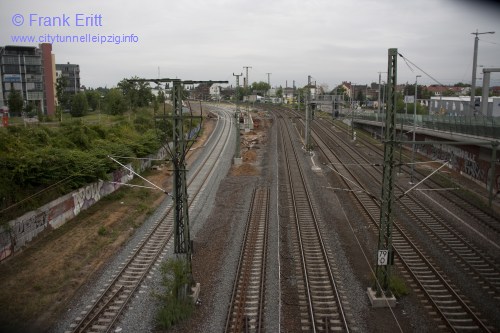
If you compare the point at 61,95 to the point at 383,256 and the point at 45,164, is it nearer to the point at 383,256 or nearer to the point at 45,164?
the point at 45,164

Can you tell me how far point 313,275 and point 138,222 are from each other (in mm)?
11218

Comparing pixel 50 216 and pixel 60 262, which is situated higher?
pixel 50 216

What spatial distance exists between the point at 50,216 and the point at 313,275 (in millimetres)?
13400

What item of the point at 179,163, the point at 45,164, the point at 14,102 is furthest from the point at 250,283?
the point at 14,102

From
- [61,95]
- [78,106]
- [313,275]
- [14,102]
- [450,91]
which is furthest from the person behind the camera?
[450,91]

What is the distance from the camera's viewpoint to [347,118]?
86938 mm

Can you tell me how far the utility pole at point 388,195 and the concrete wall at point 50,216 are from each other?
12.5 m

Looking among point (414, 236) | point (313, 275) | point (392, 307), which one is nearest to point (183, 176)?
point (313, 275)

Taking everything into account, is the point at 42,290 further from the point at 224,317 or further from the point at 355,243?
the point at 355,243

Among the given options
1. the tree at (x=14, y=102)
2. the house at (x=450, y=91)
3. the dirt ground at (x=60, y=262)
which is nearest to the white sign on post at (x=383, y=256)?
the dirt ground at (x=60, y=262)

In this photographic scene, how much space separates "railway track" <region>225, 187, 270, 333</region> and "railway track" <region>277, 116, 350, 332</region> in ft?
4.50

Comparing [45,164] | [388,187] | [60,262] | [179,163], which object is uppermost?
[179,163]

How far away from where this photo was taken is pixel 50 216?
21.6 meters

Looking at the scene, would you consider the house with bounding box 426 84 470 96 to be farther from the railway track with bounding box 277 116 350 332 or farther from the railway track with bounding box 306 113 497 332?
the railway track with bounding box 277 116 350 332
